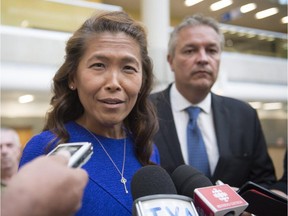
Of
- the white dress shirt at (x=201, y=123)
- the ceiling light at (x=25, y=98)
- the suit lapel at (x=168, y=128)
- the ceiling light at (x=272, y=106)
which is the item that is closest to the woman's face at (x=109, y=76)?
the suit lapel at (x=168, y=128)

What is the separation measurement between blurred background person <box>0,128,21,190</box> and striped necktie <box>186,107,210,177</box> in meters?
1.71

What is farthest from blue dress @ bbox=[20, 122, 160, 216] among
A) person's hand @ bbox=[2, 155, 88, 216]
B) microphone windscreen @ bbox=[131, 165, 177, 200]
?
person's hand @ bbox=[2, 155, 88, 216]

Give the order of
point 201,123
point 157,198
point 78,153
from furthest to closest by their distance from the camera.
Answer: point 201,123
point 157,198
point 78,153

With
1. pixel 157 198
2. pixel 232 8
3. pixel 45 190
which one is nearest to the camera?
pixel 45 190

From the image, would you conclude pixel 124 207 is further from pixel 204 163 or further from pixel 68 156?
pixel 204 163

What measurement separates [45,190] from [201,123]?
180cm

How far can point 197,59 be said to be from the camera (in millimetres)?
2379

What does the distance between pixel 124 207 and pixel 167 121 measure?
111 cm

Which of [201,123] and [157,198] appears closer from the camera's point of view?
[157,198]

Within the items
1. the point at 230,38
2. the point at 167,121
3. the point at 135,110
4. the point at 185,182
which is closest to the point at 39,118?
the point at 230,38

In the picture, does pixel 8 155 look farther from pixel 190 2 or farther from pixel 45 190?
pixel 190 2

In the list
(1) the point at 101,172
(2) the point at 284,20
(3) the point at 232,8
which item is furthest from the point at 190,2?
(1) the point at 101,172

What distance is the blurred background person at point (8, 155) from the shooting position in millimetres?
3322

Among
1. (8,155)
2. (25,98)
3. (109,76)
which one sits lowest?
(8,155)
